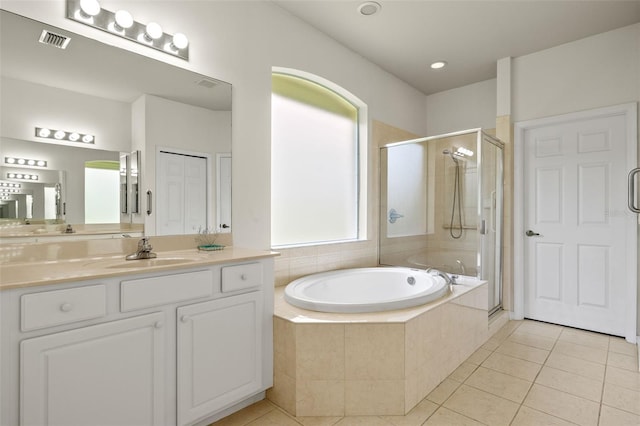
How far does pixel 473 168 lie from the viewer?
2973 mm

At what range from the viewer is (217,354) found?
1655mm

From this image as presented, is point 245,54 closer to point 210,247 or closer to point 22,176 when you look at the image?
point 210,247

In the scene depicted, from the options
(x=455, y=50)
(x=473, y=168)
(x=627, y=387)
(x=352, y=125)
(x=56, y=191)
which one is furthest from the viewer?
(x=352, y=125)

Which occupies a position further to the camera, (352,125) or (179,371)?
(352,125)

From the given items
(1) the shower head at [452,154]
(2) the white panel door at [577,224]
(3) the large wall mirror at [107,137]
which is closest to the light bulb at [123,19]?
(3) the large wall mirror at [107,137]

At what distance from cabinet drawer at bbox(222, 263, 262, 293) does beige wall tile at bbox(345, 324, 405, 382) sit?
1.84 ft

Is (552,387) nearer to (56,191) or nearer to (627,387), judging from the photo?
(627,387)

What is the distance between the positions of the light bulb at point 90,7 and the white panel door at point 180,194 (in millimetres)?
758

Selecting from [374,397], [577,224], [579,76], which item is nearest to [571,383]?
[374,397]

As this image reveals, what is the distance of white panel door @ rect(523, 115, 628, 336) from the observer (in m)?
2.92

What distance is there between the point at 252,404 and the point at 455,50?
3.45 meters

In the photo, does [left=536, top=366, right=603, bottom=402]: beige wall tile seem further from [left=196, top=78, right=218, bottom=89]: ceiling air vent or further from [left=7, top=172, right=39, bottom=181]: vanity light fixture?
[left=7, top=172, right=39, bottom=181]: vanity light fixture

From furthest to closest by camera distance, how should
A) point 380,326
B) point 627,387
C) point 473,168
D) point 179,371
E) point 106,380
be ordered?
point 473,168 → point 627,387 → point 380,326 → point 179,371 → point 106,380

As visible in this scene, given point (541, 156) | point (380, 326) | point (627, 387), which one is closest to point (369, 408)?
point (380, 326)
